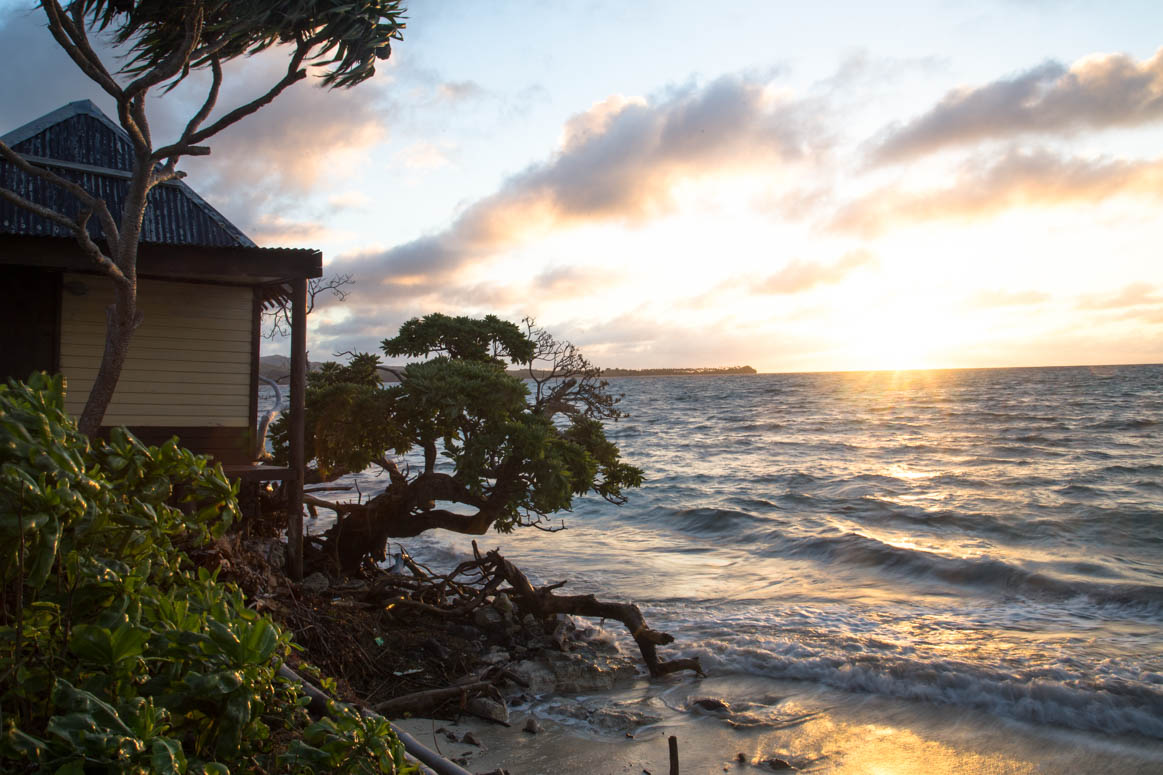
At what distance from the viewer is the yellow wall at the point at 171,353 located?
9898mm

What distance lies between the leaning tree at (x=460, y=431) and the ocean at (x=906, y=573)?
2410 mm

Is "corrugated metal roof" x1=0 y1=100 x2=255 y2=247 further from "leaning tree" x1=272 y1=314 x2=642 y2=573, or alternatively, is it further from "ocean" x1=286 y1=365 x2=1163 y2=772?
"ocean" x1=286 y1=365 x2=1163 y2=772

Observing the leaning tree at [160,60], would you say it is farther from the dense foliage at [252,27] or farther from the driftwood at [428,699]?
the driftwood at [428,699]

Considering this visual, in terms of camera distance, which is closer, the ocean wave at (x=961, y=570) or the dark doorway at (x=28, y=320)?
the dark doorway at (x=28, y=320)

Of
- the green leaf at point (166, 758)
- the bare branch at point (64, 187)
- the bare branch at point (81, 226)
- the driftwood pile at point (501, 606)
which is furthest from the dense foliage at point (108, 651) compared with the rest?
the driftwood pile at point (501, 606)

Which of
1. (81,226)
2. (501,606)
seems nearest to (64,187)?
(81,226)

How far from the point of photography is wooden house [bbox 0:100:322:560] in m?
9.14

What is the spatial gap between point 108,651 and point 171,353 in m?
9.20

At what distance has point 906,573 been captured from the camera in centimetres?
1566

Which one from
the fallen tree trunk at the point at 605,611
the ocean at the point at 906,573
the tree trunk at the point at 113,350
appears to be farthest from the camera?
the fallen tree trunk at the point at 605,611

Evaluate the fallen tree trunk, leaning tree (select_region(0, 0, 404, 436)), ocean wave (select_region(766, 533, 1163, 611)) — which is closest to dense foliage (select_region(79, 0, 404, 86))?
leaning tree (select_region(0, 0, 404, 436))

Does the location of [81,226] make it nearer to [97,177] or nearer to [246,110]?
[246,110]

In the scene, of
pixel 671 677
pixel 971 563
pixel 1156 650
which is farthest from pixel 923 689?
pixel 971 563

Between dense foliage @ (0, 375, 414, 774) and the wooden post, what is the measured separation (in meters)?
6.40
